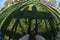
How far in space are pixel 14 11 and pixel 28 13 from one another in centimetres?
23

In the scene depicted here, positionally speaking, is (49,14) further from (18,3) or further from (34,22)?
(18,3)

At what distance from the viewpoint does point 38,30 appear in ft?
11.5

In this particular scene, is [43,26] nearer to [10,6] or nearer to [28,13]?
[28,13]

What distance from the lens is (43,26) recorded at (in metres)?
3.57

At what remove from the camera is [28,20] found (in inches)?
137

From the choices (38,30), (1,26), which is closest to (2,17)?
(1,26)

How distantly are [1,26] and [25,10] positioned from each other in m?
0.46

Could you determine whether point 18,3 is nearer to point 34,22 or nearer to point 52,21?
point 34,22

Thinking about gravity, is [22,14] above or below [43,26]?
above

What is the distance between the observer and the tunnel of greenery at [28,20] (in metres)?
3.44

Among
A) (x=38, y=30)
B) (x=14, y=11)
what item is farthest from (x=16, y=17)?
(x=38, y=30)

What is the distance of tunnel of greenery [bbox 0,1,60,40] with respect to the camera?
344cm

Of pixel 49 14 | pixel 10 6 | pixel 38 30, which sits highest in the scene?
pixel 10 6

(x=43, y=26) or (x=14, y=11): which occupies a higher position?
(x=14, y=11)
